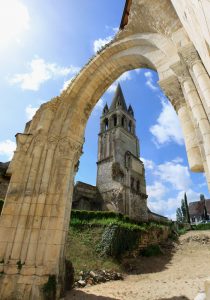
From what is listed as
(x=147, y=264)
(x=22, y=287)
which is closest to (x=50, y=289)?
(x=22, y=287)

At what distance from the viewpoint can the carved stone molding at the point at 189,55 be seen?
2.50 metres

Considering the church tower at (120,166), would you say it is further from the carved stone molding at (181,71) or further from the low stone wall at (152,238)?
the carved stone molding at (181,71)

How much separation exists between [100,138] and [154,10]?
28746mm

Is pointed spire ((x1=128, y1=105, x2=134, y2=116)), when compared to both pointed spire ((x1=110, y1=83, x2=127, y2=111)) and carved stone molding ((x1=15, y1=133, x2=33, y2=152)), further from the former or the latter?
carved stone molding ((x1=15, y1=133, x2=33, y2=152))

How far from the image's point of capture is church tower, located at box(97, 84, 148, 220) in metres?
25.2

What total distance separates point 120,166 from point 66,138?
23269mm

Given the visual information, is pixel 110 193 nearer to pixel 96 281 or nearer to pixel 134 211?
pixel 134 211

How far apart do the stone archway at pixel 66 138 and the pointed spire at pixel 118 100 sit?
30.6 meters

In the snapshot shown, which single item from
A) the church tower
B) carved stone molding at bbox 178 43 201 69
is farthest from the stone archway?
the church tower

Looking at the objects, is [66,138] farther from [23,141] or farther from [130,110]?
[130,110]

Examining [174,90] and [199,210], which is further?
[199,210]

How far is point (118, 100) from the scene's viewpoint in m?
36.8

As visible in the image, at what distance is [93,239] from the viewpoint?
1148 cm

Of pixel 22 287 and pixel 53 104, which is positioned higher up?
pixel 53 104
